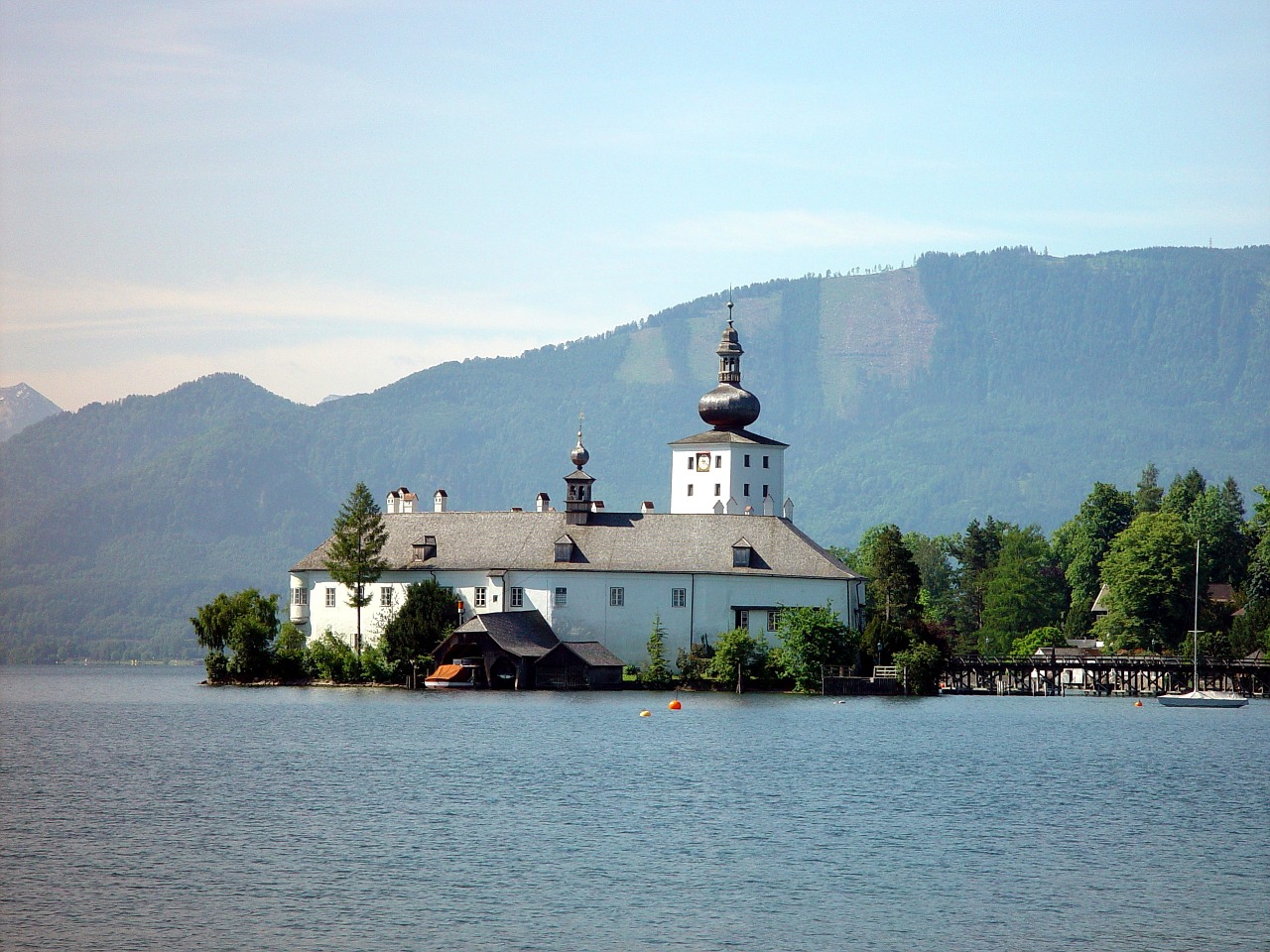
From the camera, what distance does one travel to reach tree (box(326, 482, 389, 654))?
97.4m

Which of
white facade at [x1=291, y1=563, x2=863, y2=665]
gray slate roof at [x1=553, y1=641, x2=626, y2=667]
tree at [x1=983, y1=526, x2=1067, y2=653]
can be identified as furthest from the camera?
tree at [x1=983, y1=526, x2=1067, y2=653]

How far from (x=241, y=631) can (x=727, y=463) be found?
3140 cm

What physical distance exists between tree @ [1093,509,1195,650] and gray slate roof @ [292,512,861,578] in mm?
25714

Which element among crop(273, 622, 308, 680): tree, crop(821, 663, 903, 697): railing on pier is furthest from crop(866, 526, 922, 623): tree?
crop(273, 622, 308, 680): tree

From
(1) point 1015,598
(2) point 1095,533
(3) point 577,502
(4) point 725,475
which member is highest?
(4) point 725,475

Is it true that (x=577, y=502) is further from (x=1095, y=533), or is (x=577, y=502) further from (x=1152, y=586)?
(x=1095, y=533)

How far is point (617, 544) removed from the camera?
3824 inches

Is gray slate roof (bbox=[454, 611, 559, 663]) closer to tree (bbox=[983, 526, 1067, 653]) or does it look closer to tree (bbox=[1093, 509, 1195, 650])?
tree (bbox=[1093, 509, 1195, 650])

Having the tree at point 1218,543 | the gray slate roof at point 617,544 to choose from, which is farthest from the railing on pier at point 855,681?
the tree at point 1218,543

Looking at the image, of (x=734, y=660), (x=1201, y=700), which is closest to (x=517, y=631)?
(x=734, y=660)

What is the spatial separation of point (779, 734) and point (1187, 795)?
59.9 feet

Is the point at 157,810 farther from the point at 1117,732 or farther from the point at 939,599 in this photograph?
the point at 939,599

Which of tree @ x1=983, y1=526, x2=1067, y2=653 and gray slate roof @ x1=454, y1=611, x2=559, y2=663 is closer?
gray slate roof @ x1=454, y1=611, x2=559, y2=663

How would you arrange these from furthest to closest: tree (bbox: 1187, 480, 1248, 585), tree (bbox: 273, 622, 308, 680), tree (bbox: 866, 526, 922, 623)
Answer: tree (bbox: 1187, 480, 1248, 585), tree (bbox: 866, 526, 922, 623), tree (bbox: 273, 622, 308, 680)
